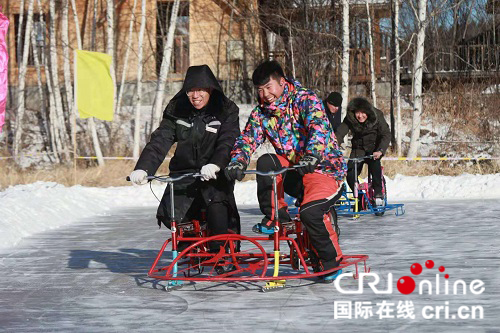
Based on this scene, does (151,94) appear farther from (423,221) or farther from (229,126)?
(229,126)

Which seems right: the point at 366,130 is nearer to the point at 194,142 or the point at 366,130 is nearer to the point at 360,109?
the point at 360,109

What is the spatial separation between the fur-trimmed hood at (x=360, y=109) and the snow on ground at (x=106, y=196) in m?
4.36

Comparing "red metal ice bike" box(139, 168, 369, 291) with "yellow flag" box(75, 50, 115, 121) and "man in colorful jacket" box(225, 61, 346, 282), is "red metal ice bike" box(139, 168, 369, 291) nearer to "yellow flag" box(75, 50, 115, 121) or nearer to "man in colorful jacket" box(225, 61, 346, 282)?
"man in colorful jacket" box(225, 61, 346, 282)

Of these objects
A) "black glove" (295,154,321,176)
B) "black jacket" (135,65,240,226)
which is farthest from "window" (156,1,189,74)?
"black glove" (295,154,321,176)

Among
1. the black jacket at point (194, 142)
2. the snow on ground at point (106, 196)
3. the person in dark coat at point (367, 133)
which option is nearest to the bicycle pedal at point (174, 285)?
the black jacket at point (194, 142)

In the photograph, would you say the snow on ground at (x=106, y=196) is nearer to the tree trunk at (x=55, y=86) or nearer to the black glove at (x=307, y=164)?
the black glove at (x=307, y=164)

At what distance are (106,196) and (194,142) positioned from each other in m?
11.2

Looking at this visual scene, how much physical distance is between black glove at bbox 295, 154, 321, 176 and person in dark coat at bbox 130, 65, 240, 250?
0.79 meters

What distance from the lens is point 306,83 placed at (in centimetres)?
2981

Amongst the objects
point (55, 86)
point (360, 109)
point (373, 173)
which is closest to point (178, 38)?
point (55, 86)

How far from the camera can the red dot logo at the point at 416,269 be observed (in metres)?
8.20

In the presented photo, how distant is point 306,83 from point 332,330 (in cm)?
2433

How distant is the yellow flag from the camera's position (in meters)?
21.6

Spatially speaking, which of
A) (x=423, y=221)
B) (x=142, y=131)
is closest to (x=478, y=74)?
(x=142, y=131)
